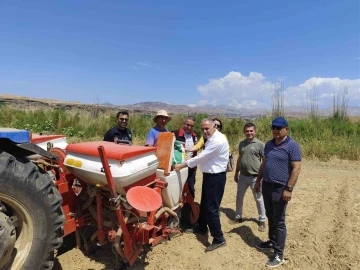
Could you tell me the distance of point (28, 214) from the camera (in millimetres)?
2248

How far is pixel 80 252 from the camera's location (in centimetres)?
328

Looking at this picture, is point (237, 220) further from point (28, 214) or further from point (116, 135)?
point (28, 214)

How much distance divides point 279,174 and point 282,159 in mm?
166

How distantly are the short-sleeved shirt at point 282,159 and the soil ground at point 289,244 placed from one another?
0.96 meters

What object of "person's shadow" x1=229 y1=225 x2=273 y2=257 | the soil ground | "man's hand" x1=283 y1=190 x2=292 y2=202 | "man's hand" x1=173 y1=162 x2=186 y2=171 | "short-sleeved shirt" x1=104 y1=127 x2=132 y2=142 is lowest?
"person's shadow" x1=229 y1=225 x2=273 y2=257

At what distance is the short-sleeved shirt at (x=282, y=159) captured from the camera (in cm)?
333

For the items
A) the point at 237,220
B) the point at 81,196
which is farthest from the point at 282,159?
the point at 81,196

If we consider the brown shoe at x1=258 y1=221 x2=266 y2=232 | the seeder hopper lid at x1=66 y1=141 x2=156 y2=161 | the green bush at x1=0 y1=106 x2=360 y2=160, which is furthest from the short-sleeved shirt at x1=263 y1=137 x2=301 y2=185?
the green bush at x1=0 y1=106 x2=360 y2=160

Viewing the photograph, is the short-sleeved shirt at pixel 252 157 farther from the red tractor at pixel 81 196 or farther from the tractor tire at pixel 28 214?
the tractor tire at pixel 28 214

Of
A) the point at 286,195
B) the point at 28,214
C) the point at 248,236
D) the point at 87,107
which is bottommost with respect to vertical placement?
the point at 248,236

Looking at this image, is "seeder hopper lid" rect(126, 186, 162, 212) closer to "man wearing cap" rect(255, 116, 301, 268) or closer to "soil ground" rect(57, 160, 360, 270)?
"soil ground" rect(57, 160, 360, 270)

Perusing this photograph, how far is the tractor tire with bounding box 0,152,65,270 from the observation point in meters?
2.13

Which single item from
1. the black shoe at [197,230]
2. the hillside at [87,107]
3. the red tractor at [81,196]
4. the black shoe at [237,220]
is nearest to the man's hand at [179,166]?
the red tractor at [81,196]

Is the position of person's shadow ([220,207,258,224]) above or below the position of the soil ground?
below
